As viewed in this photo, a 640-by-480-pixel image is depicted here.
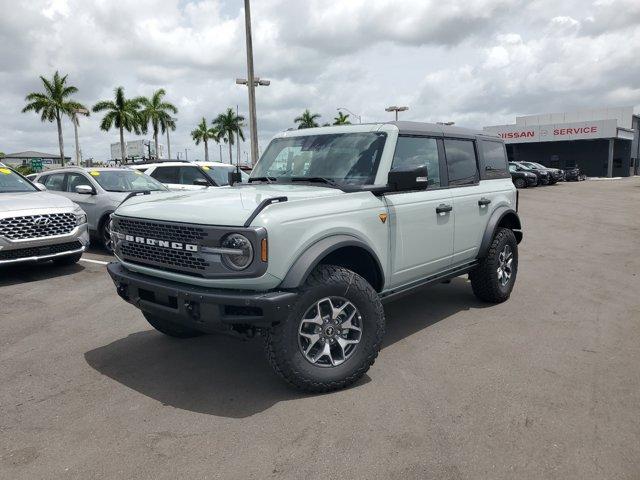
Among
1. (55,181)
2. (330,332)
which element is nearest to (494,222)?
(330,332)

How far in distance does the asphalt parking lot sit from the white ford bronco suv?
404mm

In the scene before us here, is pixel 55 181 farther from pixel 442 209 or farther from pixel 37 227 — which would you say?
pixel 442 209

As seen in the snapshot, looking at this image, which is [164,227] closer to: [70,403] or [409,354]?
[70,403]

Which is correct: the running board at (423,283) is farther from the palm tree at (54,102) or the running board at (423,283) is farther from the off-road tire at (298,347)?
the palm tree at (54,102)

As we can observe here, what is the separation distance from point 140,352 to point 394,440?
248cm

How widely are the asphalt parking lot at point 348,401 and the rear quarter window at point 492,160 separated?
1488mm

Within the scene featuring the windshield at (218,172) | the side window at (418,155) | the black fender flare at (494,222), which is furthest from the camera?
the windshield at (218,172)

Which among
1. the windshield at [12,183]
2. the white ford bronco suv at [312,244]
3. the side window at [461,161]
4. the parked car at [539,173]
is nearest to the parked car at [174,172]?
the windshield at [12,183]

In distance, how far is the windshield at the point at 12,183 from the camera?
785 cm

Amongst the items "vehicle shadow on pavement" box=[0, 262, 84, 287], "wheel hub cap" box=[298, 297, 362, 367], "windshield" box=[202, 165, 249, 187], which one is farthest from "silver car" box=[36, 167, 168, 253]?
"wheel hub cap" box=[298, 297, 362, 367]

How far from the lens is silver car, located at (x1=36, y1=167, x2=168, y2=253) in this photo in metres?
9.27

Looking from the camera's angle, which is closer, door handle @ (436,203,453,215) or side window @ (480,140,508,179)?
door handle @ (436,203,453,215)

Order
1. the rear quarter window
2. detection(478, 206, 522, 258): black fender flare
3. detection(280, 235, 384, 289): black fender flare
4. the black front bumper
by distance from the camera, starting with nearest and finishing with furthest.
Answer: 1. the black front bumper
2. detection(280, 235, 384, 289): black fender flare
3. detection(478, 206, 522, 258): black fender flare
4. the rear quarter window

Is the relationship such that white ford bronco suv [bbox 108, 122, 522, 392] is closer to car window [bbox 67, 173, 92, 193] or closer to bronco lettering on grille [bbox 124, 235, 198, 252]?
bronco lettering on grille [bbox 124, 235, 198, 252]
